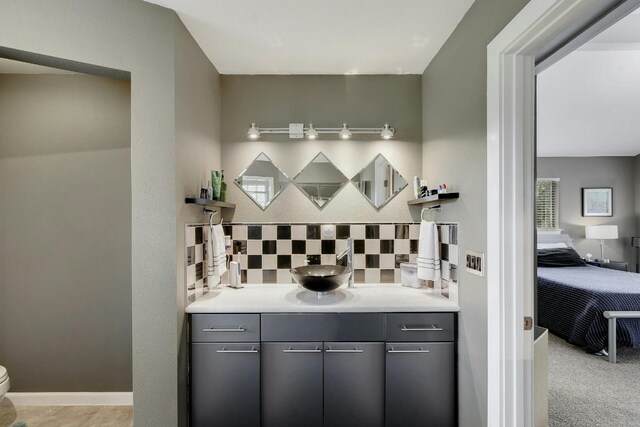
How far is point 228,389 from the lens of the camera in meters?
1.74

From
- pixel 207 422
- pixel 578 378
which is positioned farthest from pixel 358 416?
pixel 578 378

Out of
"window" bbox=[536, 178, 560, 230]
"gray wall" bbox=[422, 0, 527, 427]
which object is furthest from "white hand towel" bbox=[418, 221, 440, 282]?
"window" bbox=[536, 178, 560, 230]

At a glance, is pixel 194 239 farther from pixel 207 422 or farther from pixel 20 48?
pixel 20 48

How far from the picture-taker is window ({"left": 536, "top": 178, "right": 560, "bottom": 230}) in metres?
5.18

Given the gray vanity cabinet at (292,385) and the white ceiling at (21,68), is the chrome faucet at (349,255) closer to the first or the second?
the gray vanity cabinet at (292,385)

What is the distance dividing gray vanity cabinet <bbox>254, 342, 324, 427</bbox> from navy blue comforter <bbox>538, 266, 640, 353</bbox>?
2964 mm

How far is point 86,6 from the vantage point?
1513mm

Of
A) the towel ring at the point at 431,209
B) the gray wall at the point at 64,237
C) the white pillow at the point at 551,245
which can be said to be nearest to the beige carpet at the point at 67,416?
the gray wall at the point at 64,237

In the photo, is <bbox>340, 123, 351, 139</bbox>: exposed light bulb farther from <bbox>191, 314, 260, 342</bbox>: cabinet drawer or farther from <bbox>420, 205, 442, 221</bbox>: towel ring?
<bbox>191, 314, 260, 342</bbox>: cabinet drawer

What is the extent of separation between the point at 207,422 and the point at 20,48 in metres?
2.24

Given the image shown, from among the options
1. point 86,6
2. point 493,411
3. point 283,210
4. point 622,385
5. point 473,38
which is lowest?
point 622,385

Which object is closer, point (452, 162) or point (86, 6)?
point (86, 6)

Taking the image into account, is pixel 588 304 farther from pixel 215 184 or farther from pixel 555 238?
pixel 215 184

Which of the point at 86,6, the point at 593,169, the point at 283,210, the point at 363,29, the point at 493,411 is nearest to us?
the point at 493,411
